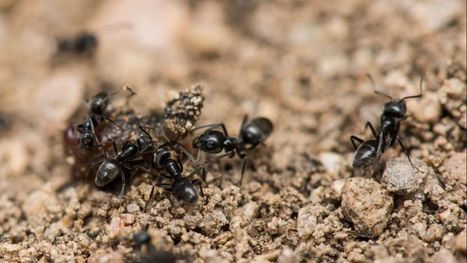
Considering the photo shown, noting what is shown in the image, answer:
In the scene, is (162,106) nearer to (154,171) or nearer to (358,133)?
(154,171)

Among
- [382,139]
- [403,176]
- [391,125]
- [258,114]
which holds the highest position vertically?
[258,114]

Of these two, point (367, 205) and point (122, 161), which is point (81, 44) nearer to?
point (122, 161)

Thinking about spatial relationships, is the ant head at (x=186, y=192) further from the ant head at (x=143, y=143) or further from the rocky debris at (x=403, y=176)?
the rocky debris at (x=403, y=176)

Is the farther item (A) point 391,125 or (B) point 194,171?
(A) point 391,125

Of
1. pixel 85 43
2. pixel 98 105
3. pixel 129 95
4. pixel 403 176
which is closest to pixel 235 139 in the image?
pixel 129 95

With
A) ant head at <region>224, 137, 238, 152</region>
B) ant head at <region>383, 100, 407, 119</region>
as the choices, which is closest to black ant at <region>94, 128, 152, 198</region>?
ant head at <region>224, 137, 238, 152</region>

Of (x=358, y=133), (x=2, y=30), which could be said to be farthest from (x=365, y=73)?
(x=2, y=30)
